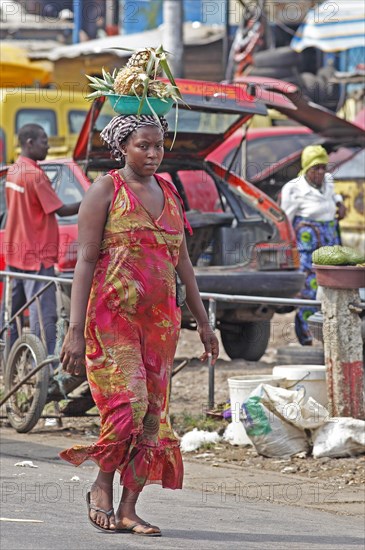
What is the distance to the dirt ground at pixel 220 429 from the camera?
727cm

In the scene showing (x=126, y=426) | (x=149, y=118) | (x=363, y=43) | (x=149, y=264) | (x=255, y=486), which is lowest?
(x=255, y=486)

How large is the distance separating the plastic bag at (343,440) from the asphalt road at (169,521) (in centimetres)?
96

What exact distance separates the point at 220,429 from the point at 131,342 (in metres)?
3.00

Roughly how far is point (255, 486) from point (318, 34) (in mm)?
12896

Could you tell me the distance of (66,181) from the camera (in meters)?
10.6

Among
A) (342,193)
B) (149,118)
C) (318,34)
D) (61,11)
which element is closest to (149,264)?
(149,118)

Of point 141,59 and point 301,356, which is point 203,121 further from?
point 141,59

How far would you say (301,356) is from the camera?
980 centimetres

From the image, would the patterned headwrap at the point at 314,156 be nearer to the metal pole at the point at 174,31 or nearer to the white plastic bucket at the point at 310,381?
the white plastic bucket at the point at 310,381

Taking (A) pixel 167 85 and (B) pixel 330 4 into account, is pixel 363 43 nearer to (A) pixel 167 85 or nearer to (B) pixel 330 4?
(B) pixel 330 4

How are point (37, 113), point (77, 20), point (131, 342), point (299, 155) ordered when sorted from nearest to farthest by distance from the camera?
point (131, 342), point (299, 155), point (37, 113), point (77, 20)

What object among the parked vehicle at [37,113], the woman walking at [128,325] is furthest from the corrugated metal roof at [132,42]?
the woman walking at [128,325]

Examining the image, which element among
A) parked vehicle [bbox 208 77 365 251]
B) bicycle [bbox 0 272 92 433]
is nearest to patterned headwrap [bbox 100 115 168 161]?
bicycle [bbox 0 272 92 433]

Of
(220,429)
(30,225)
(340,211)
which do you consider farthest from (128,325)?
(340,211)
